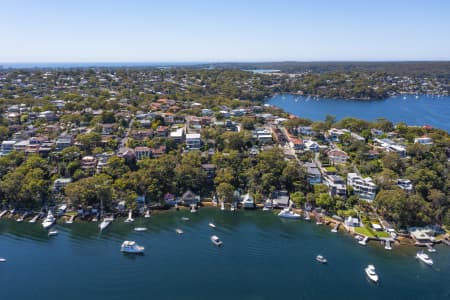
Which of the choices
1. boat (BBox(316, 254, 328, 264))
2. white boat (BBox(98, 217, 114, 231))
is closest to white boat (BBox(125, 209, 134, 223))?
white boat (BBox(98, 217, 114, 231))

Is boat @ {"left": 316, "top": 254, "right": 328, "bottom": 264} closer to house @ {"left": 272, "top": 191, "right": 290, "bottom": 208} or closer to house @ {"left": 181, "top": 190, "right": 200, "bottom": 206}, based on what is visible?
house @ {"left": 272, "top": 191, "right": 290, "bottom": 208}

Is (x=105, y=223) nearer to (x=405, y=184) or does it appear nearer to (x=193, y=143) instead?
(x=193, y=143)

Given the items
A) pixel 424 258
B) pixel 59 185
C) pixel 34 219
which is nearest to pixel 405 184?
pixel 424 258

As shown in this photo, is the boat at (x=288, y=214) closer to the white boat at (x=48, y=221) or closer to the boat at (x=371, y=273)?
the boat at (x=371, y=273)

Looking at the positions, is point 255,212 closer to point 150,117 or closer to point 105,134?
point 105,134

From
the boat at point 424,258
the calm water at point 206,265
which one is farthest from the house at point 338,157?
the boat at point 424,258
